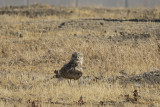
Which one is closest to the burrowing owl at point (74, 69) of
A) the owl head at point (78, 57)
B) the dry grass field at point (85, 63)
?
the owl head at point (78, 57)

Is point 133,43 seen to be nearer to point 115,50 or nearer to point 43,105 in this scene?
point 115,50

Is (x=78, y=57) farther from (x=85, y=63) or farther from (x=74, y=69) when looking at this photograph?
(x=85, y=63)

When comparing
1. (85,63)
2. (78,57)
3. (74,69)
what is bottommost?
(85,63)

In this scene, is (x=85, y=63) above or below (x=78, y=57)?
below

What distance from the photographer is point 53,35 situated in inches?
896

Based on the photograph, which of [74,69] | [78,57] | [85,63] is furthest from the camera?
[85,63]

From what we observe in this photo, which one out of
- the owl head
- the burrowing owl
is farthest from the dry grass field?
the owl head

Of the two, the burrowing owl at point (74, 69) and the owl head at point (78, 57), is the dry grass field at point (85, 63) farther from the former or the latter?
the owl head at point (78, 57)

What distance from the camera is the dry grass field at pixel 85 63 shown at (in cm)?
1073

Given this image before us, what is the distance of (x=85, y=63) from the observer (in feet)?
51.6

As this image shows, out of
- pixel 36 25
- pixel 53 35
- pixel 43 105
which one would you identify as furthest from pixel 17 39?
pixel 43 105

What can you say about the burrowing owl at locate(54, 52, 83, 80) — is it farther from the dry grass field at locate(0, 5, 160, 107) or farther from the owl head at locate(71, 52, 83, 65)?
the dry grass field at locate(0, 5, 160, 107)

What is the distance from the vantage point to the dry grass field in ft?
35.2

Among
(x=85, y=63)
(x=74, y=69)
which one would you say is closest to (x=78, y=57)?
(x=74, y=69)
